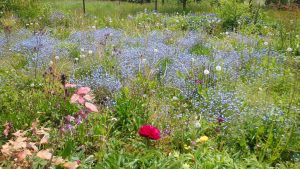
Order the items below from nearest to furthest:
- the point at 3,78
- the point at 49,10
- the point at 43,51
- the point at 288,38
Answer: the point at 3,78 → the point at 43,51 → the point at 288,38 → the point at 49,10

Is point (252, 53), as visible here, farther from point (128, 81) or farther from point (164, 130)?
point (164, 130)

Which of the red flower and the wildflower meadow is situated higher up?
the red flower

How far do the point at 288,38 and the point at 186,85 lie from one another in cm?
444

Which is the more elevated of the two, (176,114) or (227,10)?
(227,10)

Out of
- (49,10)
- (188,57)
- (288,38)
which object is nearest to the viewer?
(188,57)

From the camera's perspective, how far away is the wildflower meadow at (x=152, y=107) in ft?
9.61

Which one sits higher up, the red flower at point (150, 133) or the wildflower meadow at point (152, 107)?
the red flower at point (150, 133)

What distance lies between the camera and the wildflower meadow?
2.93 metres

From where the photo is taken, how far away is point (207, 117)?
13.4 ft

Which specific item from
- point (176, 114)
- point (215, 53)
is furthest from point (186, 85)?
point (215, 53)

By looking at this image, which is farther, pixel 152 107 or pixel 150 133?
pixel 152 107

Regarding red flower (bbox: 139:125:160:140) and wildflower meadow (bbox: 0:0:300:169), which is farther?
wildflower meadow (bbox: 0:0:300:169)

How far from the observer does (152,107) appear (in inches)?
164

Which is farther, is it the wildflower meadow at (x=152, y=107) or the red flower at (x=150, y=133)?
the wildflower meadow at (x=152, y=107)
